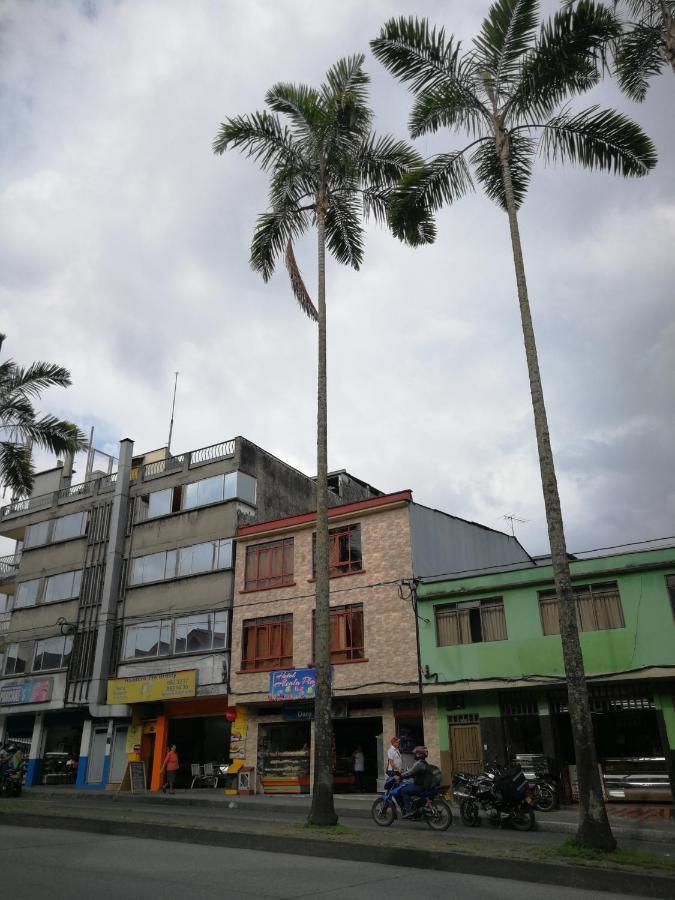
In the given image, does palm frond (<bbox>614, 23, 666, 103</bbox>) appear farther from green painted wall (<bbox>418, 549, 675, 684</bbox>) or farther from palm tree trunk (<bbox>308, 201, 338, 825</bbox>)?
green painted wall (<bbox>418, 549, 675, 684</bbox>)

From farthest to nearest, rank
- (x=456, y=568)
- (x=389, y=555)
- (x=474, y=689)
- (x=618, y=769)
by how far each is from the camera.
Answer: (x=456, y=568), (x=389, y=555), (x=474, y=689), (x=618, y=769)

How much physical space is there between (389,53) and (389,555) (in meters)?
16.2

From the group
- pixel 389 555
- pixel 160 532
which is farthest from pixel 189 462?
pixel 389 555

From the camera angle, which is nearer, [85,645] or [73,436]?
[73,436]

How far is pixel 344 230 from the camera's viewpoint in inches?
787

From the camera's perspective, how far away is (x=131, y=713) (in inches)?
1199

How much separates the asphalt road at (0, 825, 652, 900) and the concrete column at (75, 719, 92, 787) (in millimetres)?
21986

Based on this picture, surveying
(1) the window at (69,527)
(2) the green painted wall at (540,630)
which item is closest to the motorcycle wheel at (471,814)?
(2) the green painted wall at (540,630)

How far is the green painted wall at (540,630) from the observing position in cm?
1995

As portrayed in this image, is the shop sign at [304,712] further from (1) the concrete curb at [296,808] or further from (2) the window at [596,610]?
(2) the window at [596,610]

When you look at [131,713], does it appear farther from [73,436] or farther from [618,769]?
[618,769]

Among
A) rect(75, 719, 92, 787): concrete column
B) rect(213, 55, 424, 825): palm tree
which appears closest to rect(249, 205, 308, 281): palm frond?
rect(213, 55, 424, 825): palm tree

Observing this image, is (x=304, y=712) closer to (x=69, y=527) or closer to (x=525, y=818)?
(x=525, y=818)

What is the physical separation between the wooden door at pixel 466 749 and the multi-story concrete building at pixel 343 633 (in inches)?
27.4
